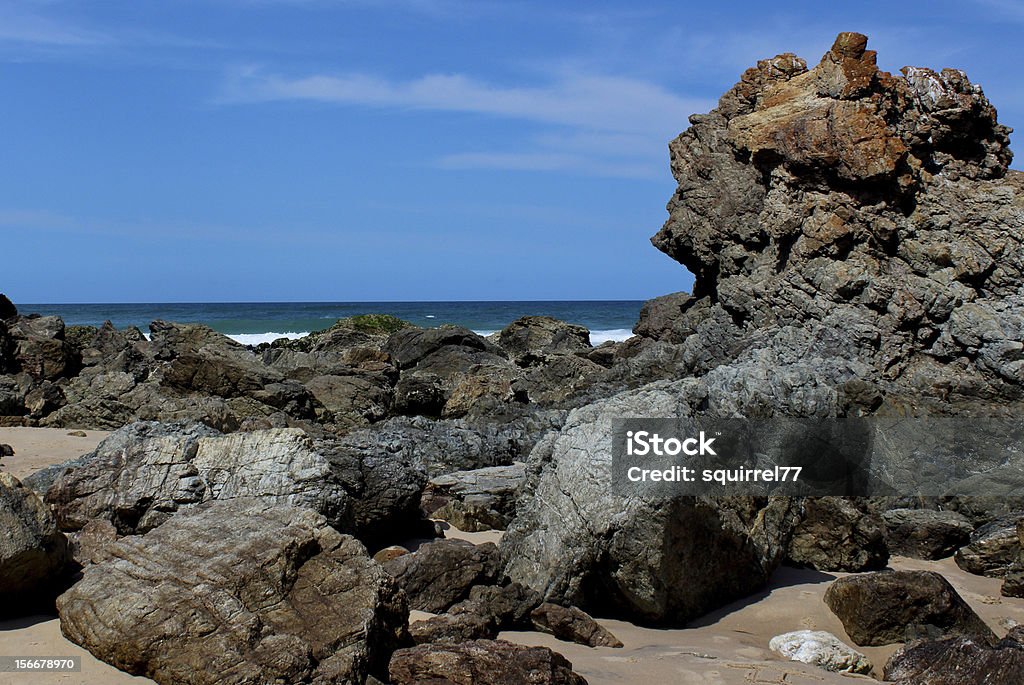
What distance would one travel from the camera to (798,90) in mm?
13789

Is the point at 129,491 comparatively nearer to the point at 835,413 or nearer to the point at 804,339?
the point at 835,413

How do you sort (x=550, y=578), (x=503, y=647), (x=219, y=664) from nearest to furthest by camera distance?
1. (x=219, y=664)
2. (x=503, y=647)
3. (x=550, y=578)

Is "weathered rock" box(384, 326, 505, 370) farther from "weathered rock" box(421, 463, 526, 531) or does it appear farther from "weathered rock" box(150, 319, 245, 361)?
"weathered rock" box(421, 463, 526, 531)

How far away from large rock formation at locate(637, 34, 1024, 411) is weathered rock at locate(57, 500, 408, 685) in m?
7.10

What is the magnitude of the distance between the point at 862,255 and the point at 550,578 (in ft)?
26.5

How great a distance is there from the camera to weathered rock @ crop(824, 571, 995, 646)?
605 cm

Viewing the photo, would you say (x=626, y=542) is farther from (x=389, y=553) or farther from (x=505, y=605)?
(x=389, y=553)

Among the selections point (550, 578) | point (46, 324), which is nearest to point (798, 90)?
point (550, 578)

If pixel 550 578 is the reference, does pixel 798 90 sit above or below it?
above

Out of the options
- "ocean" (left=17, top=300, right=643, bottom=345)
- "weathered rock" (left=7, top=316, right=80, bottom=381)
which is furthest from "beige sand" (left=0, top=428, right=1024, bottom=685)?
"ocean" (left=17, top=300, right=643, bottom=345)

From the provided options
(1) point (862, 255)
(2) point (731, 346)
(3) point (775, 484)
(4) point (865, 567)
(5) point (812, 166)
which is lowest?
(4) point (865, 567)

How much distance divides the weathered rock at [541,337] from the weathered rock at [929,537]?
1478 cm

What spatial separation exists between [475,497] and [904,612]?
396cm

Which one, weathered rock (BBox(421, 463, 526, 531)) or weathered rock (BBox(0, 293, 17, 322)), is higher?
weathered rock (BBox(0, 293, 17, 322))
